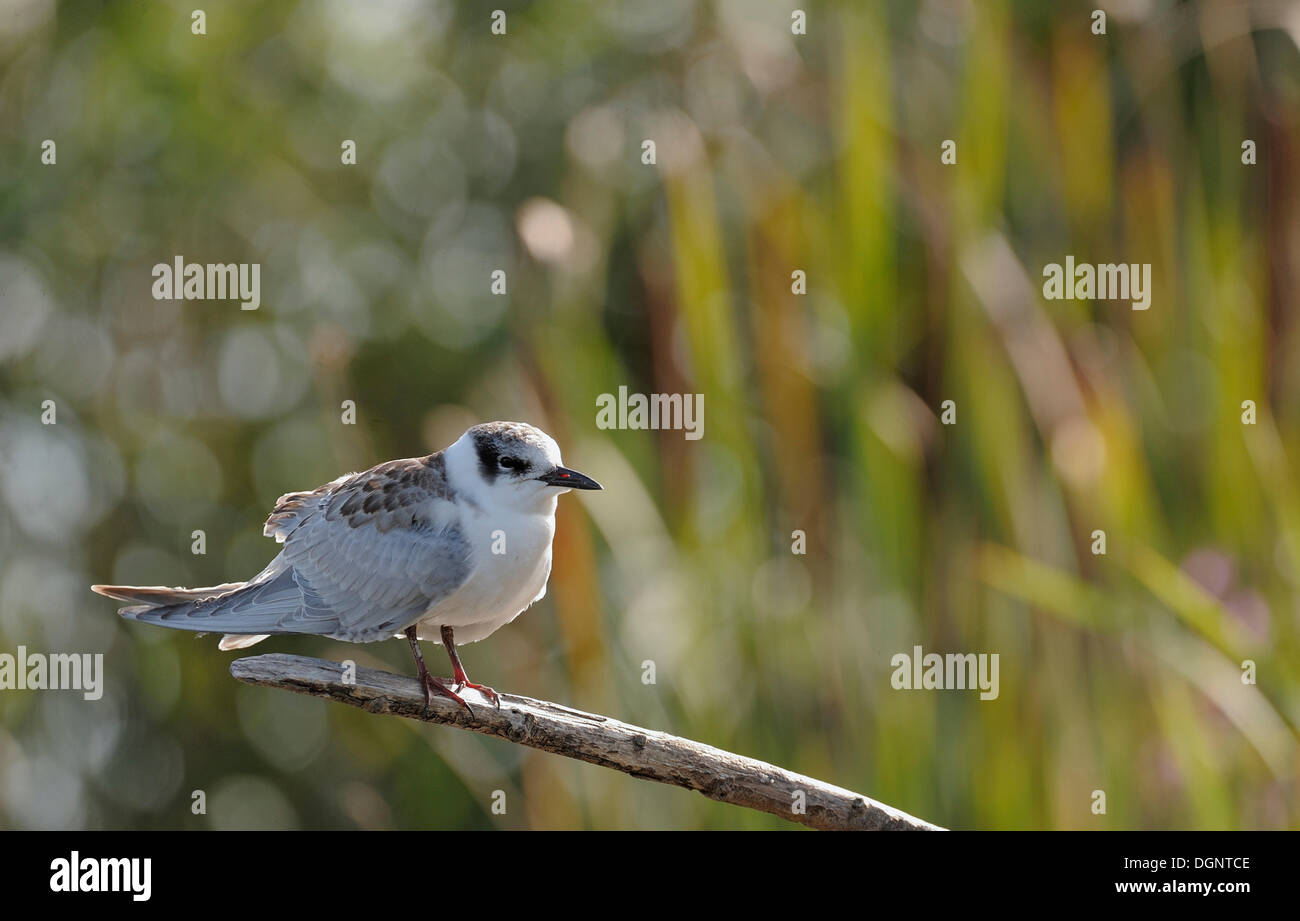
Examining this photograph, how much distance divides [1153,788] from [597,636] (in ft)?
5.22

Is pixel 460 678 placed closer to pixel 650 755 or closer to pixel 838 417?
pixel 650 755

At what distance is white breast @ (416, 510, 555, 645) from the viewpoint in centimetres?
270

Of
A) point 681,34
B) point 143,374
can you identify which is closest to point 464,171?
point 681,34

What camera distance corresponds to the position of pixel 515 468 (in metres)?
2.75

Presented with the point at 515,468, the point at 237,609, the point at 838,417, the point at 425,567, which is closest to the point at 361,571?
the point at 425,567

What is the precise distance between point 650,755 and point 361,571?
0.80 meters

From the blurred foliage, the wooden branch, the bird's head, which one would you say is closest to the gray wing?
the bird's head

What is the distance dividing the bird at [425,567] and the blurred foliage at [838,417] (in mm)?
702

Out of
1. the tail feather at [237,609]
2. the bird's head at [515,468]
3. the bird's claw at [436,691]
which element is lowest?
the bird's claw at [436,691]

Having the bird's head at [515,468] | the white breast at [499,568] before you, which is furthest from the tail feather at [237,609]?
the bird's head at [515,468]

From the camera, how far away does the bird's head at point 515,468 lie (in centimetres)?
273

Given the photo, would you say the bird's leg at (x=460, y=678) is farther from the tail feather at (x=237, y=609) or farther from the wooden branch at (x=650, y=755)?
the tail feather at (x=237, y=609)

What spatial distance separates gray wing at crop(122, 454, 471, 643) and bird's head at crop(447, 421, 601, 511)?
0.10 meters

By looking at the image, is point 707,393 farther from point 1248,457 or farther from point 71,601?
point 71,601
